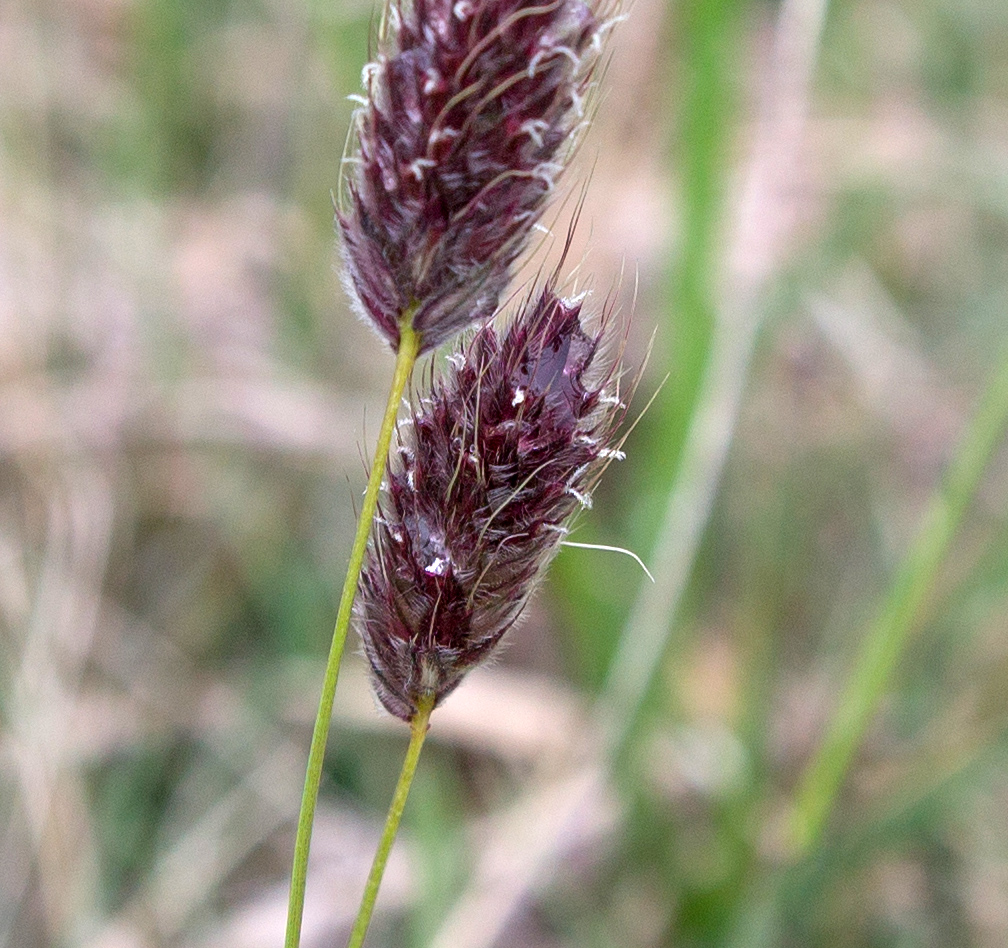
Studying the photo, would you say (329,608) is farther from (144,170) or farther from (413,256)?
(413,256)

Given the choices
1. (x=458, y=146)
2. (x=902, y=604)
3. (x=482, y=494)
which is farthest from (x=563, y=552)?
(x=458, y=146)

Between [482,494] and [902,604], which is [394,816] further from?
[902,604]

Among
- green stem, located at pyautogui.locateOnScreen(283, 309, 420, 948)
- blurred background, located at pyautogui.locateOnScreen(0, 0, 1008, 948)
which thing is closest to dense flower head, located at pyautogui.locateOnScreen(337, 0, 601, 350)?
green stem, located at pyautogui.locateOnScreen(283, 309, 420, 948)

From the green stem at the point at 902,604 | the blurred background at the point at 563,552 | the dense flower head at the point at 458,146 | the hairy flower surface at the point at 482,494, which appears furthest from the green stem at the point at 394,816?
the green stem at the point at 902,604

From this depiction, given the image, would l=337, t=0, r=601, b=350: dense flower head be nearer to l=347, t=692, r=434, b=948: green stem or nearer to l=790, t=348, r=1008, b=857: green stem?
l=347, t=692, r=434, b=948: green stem

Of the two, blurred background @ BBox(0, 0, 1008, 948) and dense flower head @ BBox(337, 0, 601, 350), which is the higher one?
dense flower head @ BBox(337, 0, 601, 350)
